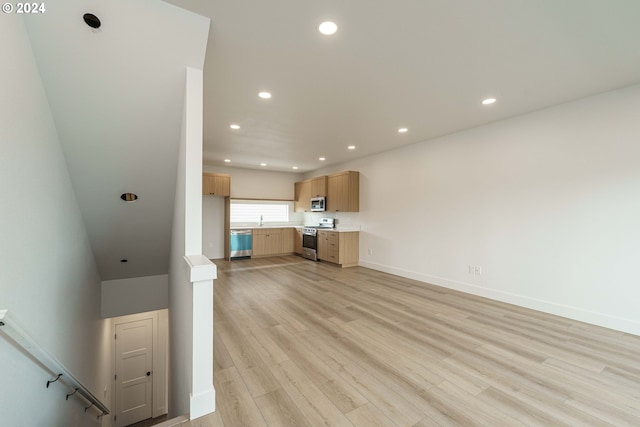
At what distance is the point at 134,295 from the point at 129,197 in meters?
2.65

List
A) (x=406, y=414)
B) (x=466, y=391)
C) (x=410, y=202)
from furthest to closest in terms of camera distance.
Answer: (x=410, y=202), (x=466, y=391), (x=406, y=414)

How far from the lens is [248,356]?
2256 millimetres

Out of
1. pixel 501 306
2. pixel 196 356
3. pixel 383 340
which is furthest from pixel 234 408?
pixel 501 306

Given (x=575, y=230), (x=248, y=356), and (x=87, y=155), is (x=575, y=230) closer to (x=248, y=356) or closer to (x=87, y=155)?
(x=248, y=356)

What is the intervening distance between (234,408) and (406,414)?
3.71 feet

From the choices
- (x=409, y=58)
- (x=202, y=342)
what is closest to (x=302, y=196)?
(x=409, y=58)

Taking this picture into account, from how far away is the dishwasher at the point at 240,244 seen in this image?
6.73 m

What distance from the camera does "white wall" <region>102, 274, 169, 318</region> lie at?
4.45m

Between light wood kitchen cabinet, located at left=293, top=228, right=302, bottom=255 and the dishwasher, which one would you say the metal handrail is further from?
light wood kitchen cabinet, located at left=293, top=228, right=302, bottom=255

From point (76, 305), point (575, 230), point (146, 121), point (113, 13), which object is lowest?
point (76, 305)

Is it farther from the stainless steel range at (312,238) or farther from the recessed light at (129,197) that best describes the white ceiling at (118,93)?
the stainless steel range at (312,238)

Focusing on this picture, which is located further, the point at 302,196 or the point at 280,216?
the point at 280,216

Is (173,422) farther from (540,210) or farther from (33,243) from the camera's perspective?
(540,210)

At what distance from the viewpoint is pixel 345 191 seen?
20.3 ft
